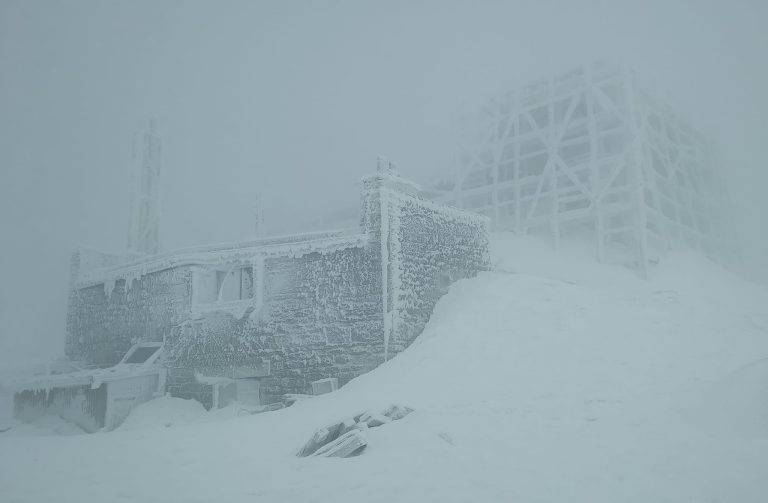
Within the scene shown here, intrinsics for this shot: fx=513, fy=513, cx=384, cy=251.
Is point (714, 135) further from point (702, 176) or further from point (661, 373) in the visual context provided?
point (661, 373)

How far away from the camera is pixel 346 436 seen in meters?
7.03

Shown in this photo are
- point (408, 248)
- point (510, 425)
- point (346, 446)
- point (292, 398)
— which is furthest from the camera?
point (408, 248)

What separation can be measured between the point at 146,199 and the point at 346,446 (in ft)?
Result: 67.2

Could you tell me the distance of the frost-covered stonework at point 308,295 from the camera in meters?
12.0

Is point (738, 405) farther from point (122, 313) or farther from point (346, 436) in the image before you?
point (122, 313)

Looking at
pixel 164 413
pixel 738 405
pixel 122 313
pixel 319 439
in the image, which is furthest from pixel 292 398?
pixel 738 405

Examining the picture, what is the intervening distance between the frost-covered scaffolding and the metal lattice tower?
13.6 metres

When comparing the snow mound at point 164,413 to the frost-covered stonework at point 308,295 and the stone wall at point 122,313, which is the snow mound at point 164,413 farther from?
the stone wall at point 122,313

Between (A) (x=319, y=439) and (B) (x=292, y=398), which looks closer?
(A) (x=319, y=439)

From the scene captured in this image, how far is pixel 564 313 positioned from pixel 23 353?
36.0m

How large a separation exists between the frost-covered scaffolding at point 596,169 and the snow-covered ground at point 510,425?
767 cm

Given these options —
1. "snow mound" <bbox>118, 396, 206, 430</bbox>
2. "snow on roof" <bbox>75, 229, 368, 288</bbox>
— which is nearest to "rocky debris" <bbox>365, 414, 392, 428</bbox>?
"snow on roof" <bbox>75, 229, 368, 288</bbox>

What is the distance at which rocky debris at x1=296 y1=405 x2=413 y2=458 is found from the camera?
680 cm

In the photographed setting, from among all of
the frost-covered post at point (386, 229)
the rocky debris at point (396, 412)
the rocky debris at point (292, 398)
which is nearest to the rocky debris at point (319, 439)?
the rocky debris at point (396, 412)
